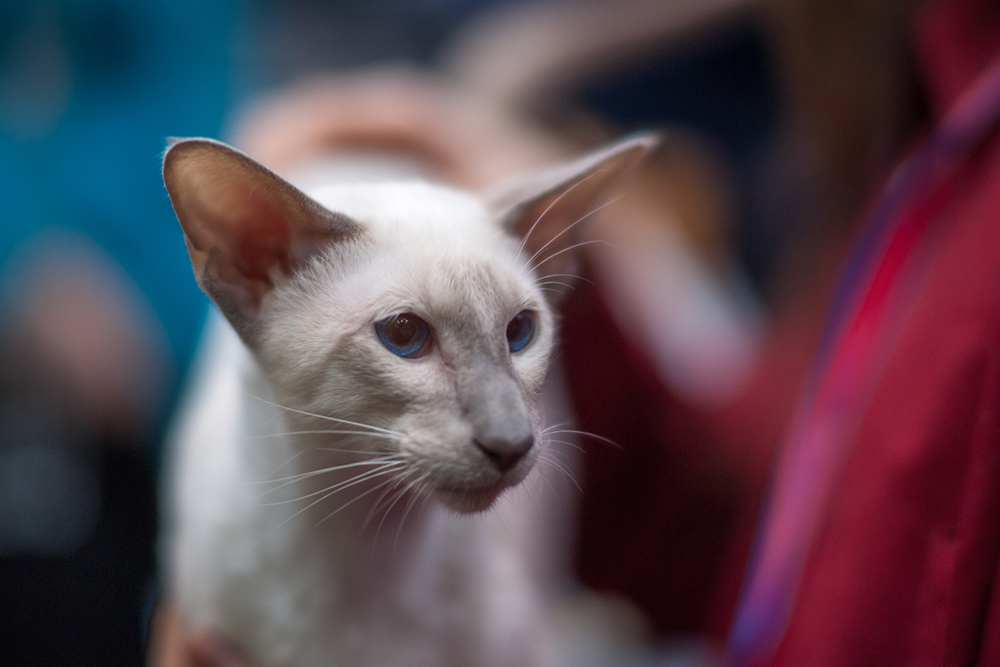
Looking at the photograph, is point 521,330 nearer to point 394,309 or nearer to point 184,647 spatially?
point 394,309

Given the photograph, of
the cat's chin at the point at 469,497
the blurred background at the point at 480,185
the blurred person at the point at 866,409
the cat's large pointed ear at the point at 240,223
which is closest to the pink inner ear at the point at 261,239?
the cat's large pointed ear at the point at 240,223

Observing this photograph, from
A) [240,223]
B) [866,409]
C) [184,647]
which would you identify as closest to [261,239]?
[240,223]

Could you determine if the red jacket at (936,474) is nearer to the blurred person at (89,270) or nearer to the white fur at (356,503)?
the white fur at (356,503)

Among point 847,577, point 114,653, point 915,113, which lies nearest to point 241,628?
point 114,653

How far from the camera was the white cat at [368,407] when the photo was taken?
540 mm

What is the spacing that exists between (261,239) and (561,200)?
289 millimetres

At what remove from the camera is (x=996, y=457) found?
22.2 inches

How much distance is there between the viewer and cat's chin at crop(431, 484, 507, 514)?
0.55m

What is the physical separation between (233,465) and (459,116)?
0.86 metres

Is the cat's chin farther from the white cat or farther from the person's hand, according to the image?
the person's hand

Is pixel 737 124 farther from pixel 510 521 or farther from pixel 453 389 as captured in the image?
pixel 453 389

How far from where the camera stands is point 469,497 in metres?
0.55

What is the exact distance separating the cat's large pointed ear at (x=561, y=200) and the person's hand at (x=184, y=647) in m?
0.55

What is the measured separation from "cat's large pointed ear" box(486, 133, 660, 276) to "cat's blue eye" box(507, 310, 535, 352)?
0.23ft
